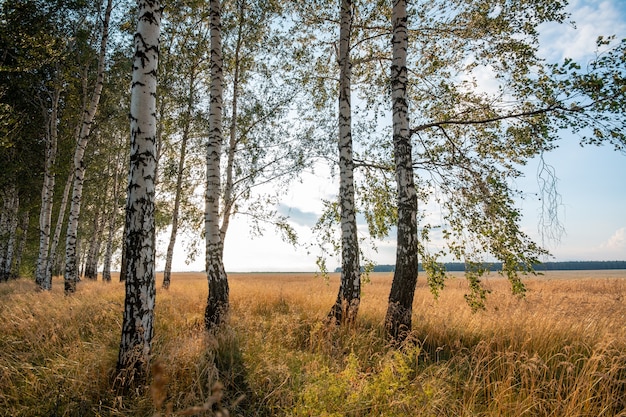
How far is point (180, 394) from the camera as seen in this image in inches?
135

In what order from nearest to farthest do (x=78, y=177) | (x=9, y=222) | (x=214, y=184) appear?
(x=214, y=184) → (x=78, y=177) → (x=9, y=222)

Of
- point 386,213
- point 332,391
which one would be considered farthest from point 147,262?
point 386,213

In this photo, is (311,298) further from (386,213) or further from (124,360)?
(124,360)

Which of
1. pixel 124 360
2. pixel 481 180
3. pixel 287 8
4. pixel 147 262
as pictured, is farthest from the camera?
pixel 287 8

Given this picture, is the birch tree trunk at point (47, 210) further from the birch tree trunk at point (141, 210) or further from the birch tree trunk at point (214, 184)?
the birch tree trunk at point (141, 210)

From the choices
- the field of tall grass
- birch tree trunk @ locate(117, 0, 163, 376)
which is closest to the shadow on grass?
the field of tall grass

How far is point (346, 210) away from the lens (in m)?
7.55

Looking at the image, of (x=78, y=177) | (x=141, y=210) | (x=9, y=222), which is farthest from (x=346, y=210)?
(x=9, y=222)

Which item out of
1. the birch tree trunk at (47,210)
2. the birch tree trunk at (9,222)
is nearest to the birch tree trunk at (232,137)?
the birch tree trunk at (47,210)

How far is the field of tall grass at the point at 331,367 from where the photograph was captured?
11.0 feet

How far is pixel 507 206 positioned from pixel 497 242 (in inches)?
27.9

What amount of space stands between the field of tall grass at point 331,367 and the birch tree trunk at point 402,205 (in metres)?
0.48

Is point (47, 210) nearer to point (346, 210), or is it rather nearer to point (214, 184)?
point (214, 184)

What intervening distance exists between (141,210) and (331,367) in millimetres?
3064
